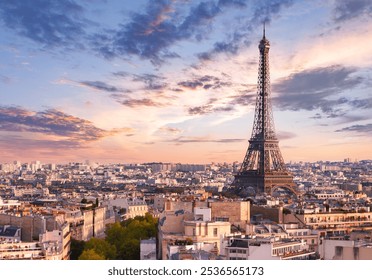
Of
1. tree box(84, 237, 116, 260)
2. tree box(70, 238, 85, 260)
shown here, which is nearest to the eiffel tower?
tree box(70, 238, 85, 260)

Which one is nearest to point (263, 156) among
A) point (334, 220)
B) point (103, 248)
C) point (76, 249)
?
point (334, 220)

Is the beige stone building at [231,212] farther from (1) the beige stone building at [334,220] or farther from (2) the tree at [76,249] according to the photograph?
(2) the tree at [76,249]

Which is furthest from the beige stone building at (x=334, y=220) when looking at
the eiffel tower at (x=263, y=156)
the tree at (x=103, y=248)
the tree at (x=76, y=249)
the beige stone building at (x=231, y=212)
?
the eiffel tower at (x=263, y=156)

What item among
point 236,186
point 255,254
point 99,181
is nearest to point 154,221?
point 255,254

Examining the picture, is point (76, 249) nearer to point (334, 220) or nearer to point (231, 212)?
point (231, 212)

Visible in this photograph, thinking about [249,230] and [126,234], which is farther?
[126,234]

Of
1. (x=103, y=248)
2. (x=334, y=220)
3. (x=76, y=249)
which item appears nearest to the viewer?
(x=103, y=248)

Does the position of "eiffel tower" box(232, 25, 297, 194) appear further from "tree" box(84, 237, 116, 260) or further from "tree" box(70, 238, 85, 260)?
"tree" box(84, 237, 116, 260)
